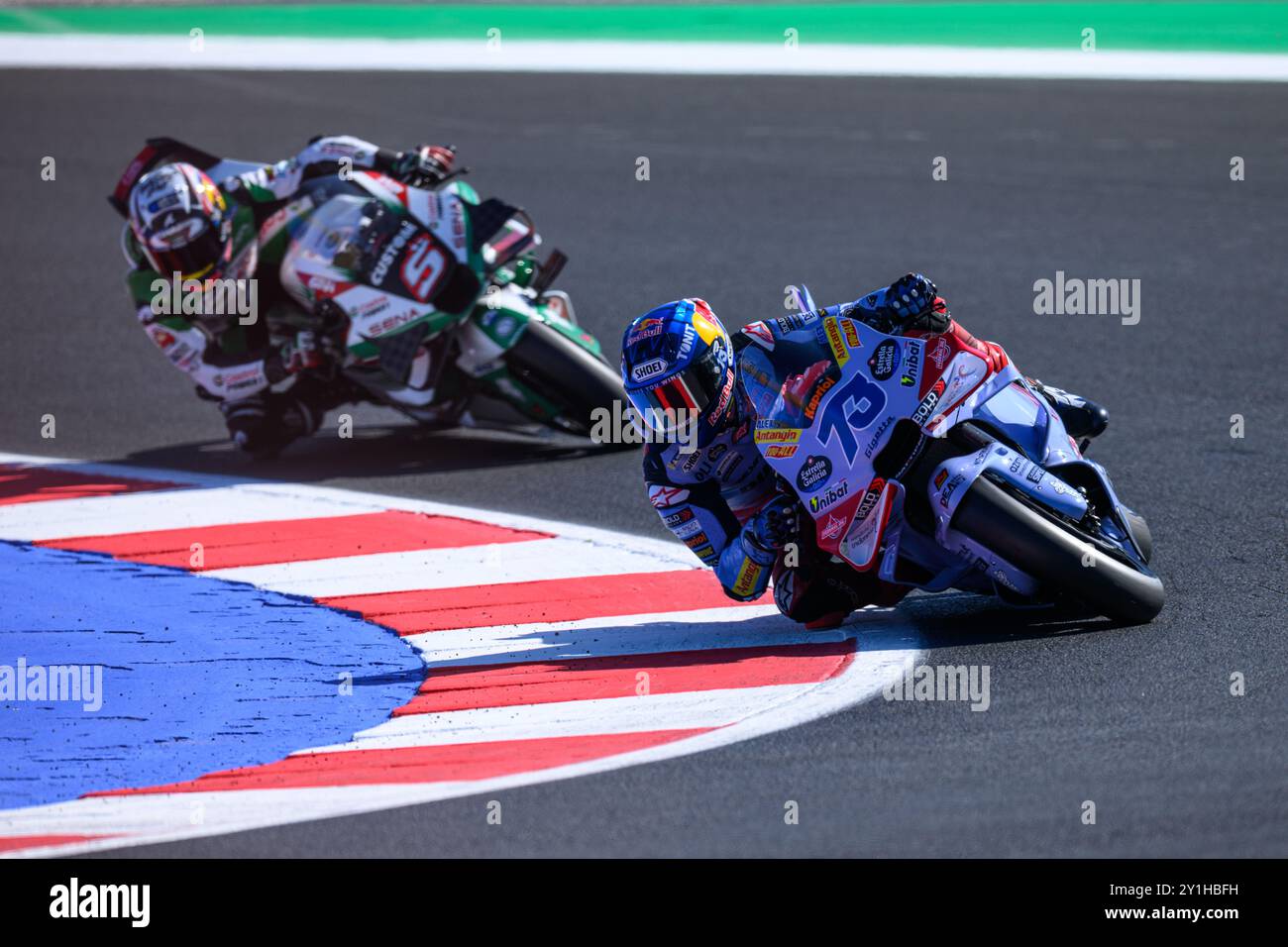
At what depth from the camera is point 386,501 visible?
1034cm

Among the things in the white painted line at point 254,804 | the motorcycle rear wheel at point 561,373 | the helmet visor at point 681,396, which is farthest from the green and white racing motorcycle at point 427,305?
the white painted line at point 254,804

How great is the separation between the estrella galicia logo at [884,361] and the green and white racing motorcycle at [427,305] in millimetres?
3936

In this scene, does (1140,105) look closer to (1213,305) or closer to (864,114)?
(864,114)

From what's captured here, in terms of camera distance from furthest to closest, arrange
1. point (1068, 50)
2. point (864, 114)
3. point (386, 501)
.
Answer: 1. point (1068, 50)
2. point (864, 114)
3. point (386, 501)

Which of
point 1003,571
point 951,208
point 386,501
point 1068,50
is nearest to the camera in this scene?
point 1003,571

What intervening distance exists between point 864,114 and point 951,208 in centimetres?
363

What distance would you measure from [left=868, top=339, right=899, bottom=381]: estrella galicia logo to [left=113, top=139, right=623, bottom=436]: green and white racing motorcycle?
3936 mm

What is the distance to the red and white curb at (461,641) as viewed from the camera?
5.99 meters

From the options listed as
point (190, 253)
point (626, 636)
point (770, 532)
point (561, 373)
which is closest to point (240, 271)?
point (190, 253)

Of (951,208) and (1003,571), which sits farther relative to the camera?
(951,208)

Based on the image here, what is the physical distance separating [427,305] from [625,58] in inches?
517

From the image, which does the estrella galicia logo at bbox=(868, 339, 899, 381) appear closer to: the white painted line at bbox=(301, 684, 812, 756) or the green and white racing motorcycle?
the white painted line at bbox=(301, 684, 812, 756)

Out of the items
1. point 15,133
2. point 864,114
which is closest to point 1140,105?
point 864,114

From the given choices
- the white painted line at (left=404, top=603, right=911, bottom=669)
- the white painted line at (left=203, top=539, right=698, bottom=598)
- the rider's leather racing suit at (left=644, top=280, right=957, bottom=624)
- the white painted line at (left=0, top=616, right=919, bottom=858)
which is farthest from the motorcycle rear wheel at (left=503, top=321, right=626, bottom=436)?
the white painted line at (left=0, top=616, right=919, bottom=858)
